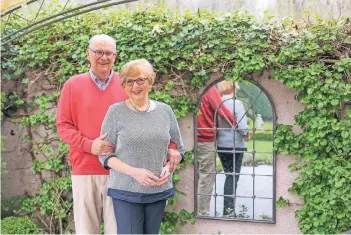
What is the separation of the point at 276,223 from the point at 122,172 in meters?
2.51

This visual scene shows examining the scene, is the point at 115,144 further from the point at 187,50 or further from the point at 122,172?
the point at 187,50

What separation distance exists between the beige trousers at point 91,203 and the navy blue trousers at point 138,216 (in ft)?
1.42

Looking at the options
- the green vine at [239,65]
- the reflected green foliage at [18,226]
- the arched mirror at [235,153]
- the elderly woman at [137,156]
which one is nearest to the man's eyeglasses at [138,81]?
the elderly woman at [137,156]

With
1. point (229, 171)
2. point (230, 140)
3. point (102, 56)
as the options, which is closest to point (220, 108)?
point (230, 140)

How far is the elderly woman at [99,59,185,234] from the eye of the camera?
3.04 meters

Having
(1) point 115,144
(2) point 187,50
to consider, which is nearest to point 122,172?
(1) point 115,144

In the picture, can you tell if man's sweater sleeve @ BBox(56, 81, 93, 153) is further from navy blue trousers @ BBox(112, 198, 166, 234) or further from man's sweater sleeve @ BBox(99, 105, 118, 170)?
navy blue trousers @ BBox(112, 198, 166, 234)

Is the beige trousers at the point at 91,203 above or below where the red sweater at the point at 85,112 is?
below

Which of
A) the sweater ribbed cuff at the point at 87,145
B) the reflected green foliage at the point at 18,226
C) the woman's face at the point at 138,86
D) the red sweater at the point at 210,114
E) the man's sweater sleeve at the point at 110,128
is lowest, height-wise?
the reflected green foliage at the point at 18,226

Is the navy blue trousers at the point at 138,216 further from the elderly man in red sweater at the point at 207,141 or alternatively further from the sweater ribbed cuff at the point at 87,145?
the elderly man in red sweater at the point at 207,141

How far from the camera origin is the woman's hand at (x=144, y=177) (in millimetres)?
2998

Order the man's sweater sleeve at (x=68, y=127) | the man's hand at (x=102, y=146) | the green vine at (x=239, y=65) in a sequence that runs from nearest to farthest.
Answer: the man's hand at (x=102, y=146), the man's sweater sleeve at (x=68, y=127), the green vine at (x=239, y=65)

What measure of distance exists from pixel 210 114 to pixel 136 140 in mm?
2358

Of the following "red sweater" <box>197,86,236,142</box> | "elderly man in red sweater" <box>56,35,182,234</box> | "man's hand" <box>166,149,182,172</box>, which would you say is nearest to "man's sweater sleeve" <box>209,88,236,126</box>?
"red sweater" <box>197,86,236,142</box>
